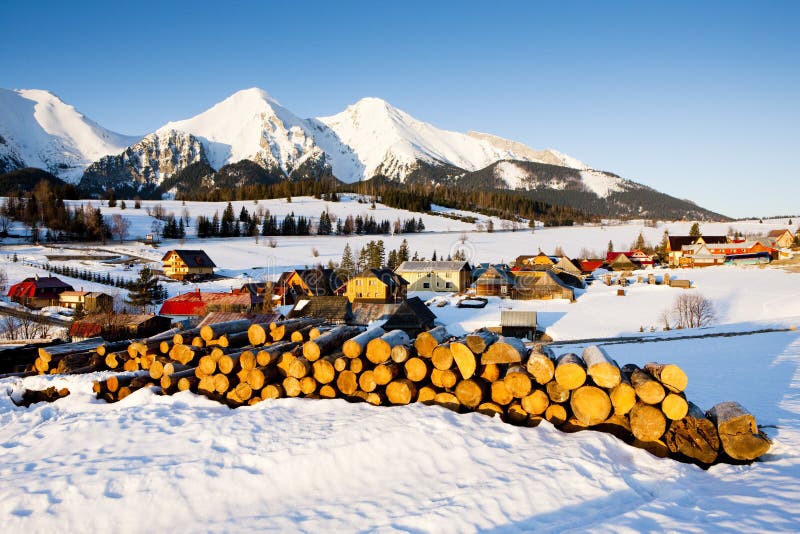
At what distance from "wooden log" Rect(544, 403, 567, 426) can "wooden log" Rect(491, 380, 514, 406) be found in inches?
23.0

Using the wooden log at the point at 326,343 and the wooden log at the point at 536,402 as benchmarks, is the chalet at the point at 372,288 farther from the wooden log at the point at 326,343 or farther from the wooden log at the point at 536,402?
the wooden log at the point at 536,402

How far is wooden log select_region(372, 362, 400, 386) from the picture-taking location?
26.2 feet

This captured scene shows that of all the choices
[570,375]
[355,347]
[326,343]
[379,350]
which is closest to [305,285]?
[326,343]

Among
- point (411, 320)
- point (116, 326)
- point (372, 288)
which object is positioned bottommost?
point (116, 326)

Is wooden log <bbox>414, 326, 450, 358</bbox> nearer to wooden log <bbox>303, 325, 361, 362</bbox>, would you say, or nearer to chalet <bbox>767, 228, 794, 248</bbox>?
wooden log <bbox>303, 325, 361, 362</bbox>

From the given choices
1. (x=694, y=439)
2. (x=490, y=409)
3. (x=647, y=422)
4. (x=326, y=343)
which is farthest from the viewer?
(x=326, y=343)

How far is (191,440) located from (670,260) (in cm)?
9876

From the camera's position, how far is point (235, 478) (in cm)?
605

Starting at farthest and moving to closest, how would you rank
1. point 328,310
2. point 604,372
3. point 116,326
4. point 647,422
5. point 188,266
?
point 188,266 < point 328,310 < point 116,326 < point 604,372 < point 647,422

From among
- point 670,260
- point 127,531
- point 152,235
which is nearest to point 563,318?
point 127,531

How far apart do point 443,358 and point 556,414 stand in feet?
6.33

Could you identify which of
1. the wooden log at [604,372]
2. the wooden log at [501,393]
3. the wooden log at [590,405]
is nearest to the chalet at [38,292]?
the wooden log at [501,393]

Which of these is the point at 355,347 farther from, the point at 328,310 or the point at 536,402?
the point at 328,310

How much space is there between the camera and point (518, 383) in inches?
284
